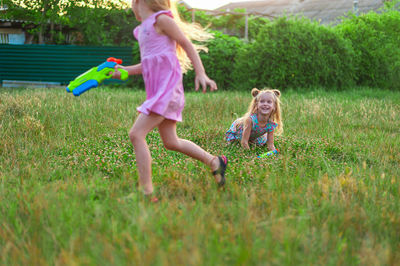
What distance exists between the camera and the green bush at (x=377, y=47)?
13.8m

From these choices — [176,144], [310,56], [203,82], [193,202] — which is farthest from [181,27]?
[310,56]

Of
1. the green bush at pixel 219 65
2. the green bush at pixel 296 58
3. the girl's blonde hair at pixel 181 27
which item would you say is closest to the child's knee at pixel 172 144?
the girl's blonde hair at pixel 181 27

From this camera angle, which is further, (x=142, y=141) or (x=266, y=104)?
(x=266, y=104)

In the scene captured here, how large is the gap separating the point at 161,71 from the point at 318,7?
38.4 m

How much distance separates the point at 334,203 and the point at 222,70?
11.4 m

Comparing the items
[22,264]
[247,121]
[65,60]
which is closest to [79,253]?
[22,264]

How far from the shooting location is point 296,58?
12.0 metres

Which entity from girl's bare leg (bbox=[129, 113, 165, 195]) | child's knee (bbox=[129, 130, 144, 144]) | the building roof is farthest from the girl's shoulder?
the building roof

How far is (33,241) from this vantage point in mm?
2182

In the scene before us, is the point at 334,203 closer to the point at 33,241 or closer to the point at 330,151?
the point at 33,241

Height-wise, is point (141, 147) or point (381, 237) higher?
point (141, 147)

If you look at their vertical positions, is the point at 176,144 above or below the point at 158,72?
below

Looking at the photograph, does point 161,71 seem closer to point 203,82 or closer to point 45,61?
point 203,82

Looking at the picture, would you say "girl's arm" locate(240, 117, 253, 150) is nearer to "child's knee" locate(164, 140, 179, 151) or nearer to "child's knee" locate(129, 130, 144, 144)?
"child's knee" locate(164, 140, 179, 151)
